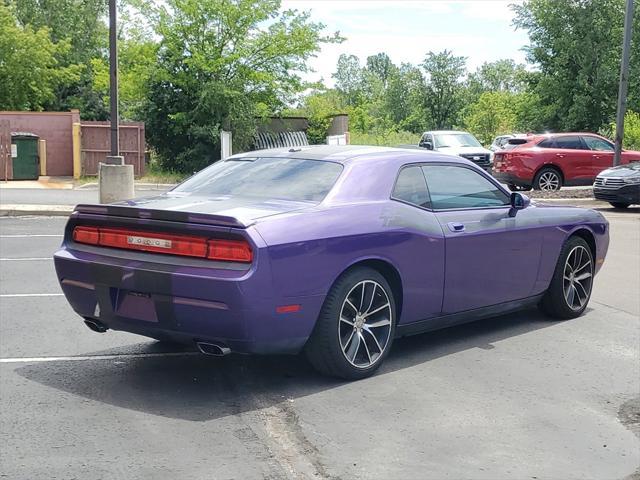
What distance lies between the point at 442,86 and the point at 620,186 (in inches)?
1849

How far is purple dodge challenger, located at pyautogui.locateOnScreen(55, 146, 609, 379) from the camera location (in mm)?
Result: 4715

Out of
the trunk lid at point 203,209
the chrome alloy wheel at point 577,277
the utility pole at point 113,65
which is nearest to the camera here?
the trunk lid at point 203,209

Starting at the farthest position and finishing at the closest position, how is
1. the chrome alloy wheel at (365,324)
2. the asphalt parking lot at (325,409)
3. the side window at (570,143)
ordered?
the side window at (570,143) → the chrome alloy wheel at (365,324) → the asphalt parking lot at (325,409)

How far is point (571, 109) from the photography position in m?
45.8

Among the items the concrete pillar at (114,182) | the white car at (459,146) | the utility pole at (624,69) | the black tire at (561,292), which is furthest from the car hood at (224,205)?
the white car at (459,146)

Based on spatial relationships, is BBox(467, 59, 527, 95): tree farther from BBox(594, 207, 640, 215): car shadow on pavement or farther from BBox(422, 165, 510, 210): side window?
BBox(422, 165, 510, 210): side window

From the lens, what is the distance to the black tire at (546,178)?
21.2m

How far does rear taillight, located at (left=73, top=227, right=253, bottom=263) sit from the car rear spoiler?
3.8 inches

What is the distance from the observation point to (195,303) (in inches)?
185

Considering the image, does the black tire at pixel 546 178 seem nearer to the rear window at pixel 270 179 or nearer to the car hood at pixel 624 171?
the car hood at pixel 624 171

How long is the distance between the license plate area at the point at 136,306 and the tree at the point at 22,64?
35236 mm

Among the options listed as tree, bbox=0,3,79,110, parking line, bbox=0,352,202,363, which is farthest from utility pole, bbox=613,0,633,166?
tree, bbox=0,3,79,110

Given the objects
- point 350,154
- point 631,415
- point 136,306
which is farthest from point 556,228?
point 136,306

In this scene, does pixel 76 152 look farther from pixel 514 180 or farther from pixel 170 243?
pixel 170 243
